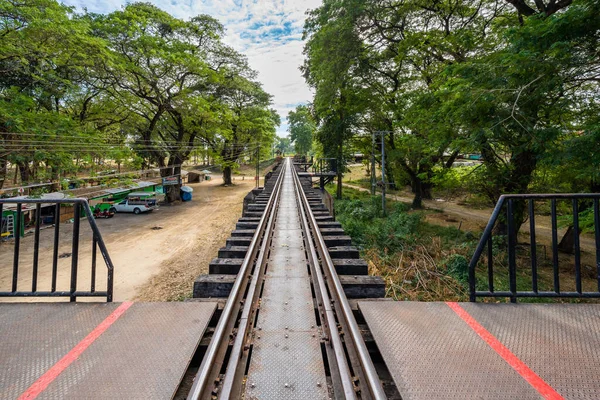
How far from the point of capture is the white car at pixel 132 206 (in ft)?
68.7

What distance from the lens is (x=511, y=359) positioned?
82.3 inches

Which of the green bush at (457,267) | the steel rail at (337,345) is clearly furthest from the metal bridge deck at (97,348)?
the green bush at (457,267)

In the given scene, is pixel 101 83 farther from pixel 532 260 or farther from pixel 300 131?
pixel 300 131

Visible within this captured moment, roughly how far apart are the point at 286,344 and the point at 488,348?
169cm

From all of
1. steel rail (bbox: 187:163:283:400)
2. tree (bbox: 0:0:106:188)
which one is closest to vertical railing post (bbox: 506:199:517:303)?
steel rail (bbox: 187:163:283:400)

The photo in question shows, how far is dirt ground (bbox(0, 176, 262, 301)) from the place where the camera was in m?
8.99

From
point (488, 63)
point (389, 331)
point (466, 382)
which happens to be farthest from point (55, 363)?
point (488, 63)

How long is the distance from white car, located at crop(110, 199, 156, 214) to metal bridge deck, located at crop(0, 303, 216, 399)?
2037 cm

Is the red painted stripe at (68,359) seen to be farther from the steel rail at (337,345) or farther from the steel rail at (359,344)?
the steel rail at (359,344)

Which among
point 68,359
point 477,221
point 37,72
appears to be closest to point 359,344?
point 68,359

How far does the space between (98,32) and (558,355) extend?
2393 cm

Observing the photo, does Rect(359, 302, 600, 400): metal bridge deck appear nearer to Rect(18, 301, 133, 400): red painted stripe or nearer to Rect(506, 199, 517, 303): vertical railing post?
Rect(506, 199, 517, 303): vertical railing post

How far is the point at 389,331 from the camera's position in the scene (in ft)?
8.09

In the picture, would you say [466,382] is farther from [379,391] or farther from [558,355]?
[558,355]
